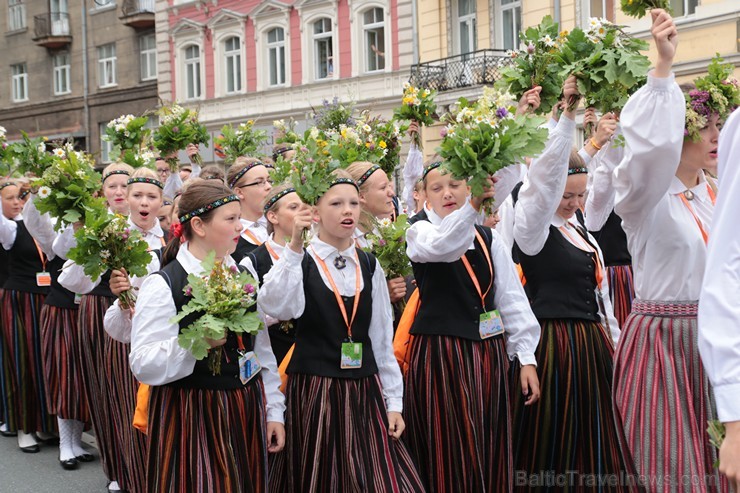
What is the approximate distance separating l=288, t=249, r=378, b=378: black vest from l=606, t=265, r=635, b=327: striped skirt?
10.1 feet

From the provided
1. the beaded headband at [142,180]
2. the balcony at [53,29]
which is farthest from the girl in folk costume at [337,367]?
the balcony at [53,29]

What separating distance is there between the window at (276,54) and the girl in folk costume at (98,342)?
66.5 feet

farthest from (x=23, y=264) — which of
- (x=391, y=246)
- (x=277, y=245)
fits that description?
(x=391, y=246)

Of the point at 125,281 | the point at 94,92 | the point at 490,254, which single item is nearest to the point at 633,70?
the point at 490,254

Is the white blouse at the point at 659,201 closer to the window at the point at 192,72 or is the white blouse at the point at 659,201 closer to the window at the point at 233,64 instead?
the window at the point at 233,64

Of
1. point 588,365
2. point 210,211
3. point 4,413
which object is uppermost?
point 210,211

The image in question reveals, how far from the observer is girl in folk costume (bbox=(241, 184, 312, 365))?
5.11m

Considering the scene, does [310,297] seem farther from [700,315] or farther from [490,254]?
[700,315]

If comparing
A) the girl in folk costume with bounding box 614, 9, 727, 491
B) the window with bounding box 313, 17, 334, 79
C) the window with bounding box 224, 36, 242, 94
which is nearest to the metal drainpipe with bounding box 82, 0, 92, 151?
the window with bounding box 224, 36, 242, 94

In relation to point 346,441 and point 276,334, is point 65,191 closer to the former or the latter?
point 276,334

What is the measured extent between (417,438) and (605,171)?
1.90 metres

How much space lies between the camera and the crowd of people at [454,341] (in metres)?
3.77

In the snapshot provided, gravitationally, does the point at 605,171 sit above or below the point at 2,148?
below

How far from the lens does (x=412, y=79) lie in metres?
22.7
